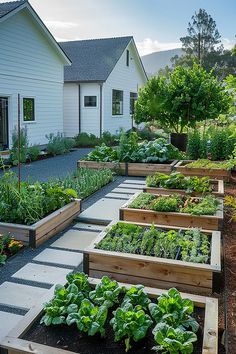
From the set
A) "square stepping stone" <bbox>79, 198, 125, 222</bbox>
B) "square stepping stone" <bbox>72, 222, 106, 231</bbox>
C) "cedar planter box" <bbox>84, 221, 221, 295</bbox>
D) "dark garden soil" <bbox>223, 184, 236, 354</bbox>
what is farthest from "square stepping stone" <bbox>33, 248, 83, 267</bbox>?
"dark garden soil" <bbox>223, 184, 236, 354</bbox>

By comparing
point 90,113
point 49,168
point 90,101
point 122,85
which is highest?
point 122,85

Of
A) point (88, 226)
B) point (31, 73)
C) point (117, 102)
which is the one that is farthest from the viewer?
point (117, 102)

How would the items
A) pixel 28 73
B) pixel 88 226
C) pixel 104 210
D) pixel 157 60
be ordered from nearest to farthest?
pixel 88 226, pixel 104 210, pixel 28 73, pixel 157 60

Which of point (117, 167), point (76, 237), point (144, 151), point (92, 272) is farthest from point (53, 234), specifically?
point (144, 151)

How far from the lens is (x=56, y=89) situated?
14.4 meters

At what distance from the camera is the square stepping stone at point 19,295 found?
290 cm

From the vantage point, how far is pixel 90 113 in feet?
56.4

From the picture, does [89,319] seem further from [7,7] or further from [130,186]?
[7,7]

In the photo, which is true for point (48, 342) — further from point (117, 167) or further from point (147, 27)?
point (147, 27)

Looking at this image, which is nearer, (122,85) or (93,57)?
(93,57)

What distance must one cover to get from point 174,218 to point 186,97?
7.37 metres

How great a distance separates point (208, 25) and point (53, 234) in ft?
122

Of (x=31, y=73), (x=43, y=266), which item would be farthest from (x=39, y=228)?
(x=31, y=73)

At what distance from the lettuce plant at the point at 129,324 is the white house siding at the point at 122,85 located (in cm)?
1553
